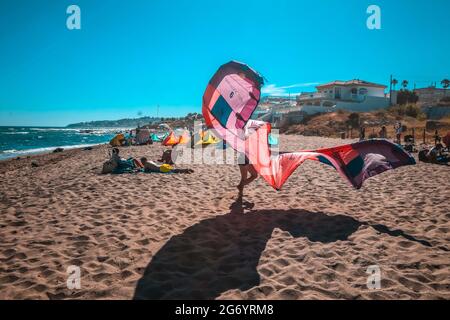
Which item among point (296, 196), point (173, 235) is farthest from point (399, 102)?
point (173, 235)

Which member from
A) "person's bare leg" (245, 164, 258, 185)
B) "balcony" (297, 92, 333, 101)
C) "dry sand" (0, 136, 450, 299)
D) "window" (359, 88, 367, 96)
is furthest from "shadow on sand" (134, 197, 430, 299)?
"window" (359, 88, 367, 96)

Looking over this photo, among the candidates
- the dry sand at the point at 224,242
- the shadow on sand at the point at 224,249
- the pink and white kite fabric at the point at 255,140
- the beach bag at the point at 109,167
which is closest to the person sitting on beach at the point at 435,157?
the dry sand at the point at 224,242

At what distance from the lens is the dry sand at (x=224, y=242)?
10.4 ft

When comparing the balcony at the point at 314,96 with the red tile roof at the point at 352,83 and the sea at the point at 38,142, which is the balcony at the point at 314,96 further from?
the sea at the point at 38,142

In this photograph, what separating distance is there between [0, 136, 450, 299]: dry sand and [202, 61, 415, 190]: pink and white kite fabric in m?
0.94

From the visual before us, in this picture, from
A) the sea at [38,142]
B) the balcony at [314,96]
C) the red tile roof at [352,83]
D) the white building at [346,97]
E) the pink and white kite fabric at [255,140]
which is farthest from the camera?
the balcony at [314,96]

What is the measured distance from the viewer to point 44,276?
3.38 metres

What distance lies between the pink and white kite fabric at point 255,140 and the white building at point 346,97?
39.6 m

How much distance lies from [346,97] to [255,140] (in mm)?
51172

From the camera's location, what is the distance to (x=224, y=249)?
13.8ft

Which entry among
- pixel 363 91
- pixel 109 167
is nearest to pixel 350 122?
pixel 363 91

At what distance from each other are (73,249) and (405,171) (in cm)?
1095

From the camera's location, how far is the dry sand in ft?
10.4

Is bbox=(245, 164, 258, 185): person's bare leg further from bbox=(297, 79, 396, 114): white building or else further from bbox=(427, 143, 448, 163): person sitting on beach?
bbox=(297, 79, 396, 114): white building
